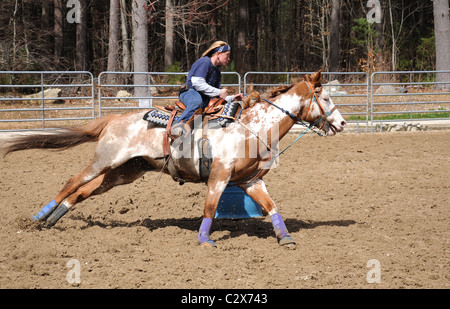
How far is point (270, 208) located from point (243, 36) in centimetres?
2184

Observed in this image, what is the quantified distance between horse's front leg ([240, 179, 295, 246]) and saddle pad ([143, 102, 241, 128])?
0.71 meters

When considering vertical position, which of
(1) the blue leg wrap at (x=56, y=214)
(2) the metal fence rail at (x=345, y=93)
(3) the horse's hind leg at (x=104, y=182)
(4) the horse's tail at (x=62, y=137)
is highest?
(2) the metal fence rail at (x=345, y=93)

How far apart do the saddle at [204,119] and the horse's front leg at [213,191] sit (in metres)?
0.15

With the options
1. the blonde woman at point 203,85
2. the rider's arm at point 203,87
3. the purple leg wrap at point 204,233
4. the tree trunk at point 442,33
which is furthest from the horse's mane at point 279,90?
the tree trunk at point 442,33

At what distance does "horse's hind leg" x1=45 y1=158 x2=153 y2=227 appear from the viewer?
6.07 meters

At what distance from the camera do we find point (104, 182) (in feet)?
20.4

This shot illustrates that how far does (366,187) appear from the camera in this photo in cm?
845

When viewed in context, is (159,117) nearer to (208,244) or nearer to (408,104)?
(208,244)

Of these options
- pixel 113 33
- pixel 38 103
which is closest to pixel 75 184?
pixel 38 103

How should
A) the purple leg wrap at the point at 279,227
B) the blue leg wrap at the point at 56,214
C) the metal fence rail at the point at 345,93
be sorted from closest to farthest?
the purple leg wrap at the point at 279,227, the blue leg wrap at the point at 56,214, the metal fence rail at the point at 345,93

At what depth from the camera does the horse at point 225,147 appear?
18.7ft

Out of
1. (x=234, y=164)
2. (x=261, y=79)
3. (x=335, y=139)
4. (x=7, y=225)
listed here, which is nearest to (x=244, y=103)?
(x=234, y=164)

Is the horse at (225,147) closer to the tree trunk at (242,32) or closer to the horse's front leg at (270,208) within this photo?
the horse's front leg at (270,208)

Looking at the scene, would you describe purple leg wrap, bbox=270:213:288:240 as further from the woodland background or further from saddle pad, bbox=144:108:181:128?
the woodland background
